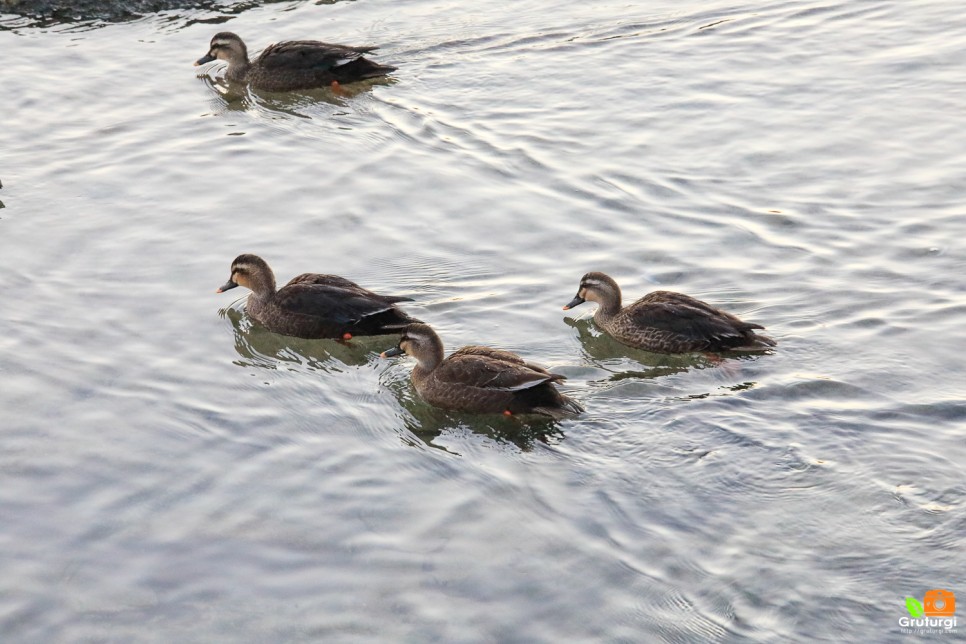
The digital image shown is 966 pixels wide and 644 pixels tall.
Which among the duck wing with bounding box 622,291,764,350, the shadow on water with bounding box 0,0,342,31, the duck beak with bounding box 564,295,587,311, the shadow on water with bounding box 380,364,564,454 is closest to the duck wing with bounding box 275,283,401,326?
the shadow on water with bounding box 380,364,564,454

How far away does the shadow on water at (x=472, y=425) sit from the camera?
939 cm

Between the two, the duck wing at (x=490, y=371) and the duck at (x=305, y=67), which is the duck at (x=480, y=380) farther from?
the duck at (x=305, y=67)

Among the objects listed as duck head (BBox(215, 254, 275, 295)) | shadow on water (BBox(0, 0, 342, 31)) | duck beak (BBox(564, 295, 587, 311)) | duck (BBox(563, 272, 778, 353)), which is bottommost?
duck (BBox(563, 272, 778, 353))

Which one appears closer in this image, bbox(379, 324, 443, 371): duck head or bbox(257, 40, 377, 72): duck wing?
bbox(379, 324, 443, 371): duck head

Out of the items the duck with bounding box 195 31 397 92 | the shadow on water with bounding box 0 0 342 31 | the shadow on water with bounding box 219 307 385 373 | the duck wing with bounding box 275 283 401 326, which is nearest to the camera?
the shadow on water with bounding box 219 307 385 373

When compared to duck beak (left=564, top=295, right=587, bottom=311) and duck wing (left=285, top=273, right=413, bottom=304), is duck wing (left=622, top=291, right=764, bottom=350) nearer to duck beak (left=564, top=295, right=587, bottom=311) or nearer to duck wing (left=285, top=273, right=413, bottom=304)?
duck beak (left=564, top=295, right=587, bottom=311)

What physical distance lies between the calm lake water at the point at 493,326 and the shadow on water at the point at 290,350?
4cm

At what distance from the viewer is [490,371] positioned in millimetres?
9602

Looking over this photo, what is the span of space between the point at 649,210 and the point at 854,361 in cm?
334

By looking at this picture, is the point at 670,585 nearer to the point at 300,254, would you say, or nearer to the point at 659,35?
the point at 300,254

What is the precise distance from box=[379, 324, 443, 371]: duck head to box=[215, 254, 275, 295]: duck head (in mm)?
1658

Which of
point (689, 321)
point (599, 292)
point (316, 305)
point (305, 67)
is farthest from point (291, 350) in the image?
point (305, 67)

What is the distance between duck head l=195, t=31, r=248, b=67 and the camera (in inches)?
644

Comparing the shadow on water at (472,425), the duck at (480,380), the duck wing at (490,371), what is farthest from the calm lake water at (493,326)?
the duck wing at (490,371)
